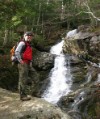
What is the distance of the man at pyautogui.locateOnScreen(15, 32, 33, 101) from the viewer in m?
10.0

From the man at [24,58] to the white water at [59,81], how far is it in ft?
29.4

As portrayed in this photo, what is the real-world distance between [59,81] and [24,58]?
573 inches

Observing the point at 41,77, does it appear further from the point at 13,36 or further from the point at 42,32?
the point at 42,32

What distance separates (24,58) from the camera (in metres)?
10.4

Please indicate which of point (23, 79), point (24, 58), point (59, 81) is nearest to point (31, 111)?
point (23, 79)

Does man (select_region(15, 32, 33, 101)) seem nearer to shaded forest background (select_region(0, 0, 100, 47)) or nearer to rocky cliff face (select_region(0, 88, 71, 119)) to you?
rocky cliff face (select_region(0, 88, 71, 119))

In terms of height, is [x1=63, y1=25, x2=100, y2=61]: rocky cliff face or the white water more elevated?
[x1=63, y1=25, x2=100, y2=61]: rocky cliff face

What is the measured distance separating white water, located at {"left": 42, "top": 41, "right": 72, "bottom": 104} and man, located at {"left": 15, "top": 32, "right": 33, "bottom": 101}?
895 cm

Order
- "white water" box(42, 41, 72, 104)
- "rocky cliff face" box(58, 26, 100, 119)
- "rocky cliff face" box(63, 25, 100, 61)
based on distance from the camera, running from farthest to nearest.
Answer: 1. "rocky cliff face" box(63, 25, 100, 61)
2. "white water" box(42, 41, 72, 104)
3. "rocky cliff face" box(58, 26, 100, 119)

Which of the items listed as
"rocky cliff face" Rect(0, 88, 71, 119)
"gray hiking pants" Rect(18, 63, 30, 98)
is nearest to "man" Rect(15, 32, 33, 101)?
"gray hiking pants" Rect(18, 63, 30, 98)

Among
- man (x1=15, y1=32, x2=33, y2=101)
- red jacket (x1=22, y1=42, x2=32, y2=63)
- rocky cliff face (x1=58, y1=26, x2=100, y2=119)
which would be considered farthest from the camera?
rocky cliff face (x1=58, y1=26, x2=100, y2=119)

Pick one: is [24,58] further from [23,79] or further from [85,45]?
[85,45]

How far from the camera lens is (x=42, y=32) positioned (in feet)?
147

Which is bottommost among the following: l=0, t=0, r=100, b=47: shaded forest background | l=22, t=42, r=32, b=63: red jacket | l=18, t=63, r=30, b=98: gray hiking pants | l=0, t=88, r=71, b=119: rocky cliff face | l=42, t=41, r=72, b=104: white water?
l=42, t=41, r=72, b=104: white water
